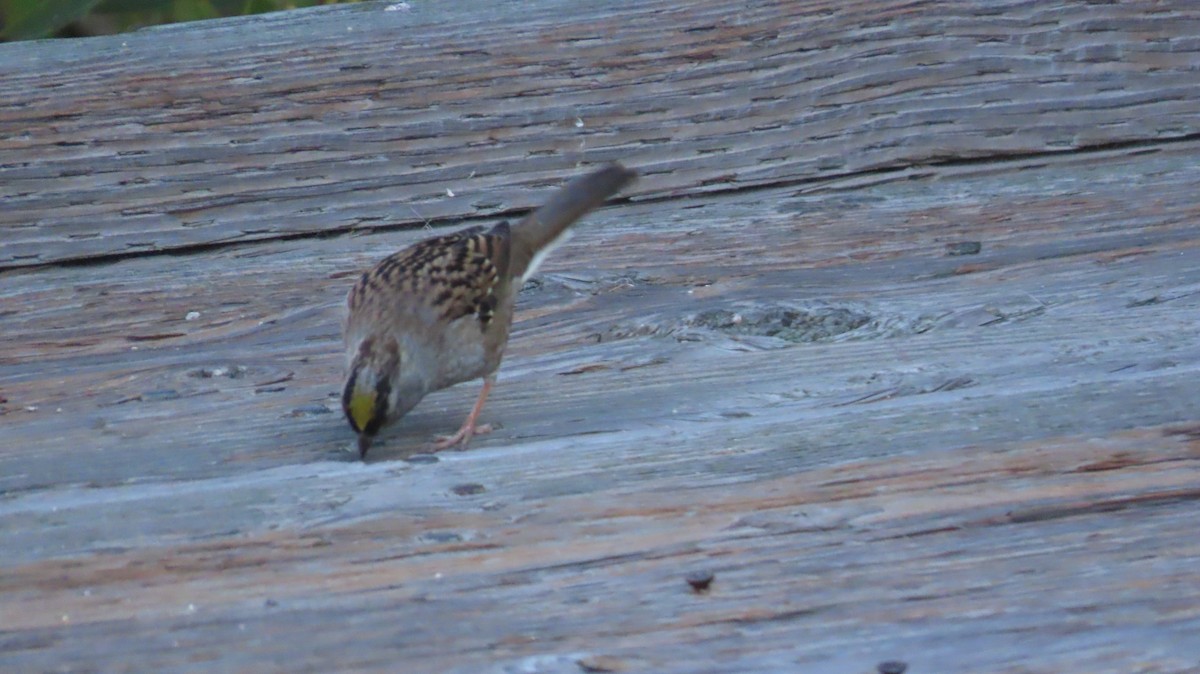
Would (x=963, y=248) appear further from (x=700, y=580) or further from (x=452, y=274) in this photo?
(x=700, y=580)

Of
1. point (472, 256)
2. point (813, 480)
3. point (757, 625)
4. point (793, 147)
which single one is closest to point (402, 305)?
point (472, 256)

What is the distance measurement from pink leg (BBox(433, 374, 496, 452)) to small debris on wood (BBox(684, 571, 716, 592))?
1.97 feet

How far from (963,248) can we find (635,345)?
0.71 metres

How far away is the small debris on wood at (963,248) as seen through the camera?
9.02 ft

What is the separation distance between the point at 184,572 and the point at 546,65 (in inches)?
60.9

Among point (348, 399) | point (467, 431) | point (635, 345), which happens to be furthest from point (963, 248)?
point (348, 399)

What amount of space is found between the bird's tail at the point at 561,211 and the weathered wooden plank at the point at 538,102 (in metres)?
0.06

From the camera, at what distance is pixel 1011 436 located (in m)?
1.87

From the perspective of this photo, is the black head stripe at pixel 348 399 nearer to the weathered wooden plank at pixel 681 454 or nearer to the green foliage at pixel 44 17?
the weathered wooden plank at pixel 681 454

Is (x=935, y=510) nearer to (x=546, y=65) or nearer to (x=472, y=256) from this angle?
(x=546, y=65)

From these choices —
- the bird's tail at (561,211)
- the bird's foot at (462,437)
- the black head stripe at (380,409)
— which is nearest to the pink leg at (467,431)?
the bird's foot at (462,437)

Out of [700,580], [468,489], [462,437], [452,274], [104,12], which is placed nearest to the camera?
[700,580]

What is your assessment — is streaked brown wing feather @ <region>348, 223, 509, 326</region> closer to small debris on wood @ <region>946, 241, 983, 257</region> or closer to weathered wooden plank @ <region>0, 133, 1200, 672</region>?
weathered wooden plank @ <region>0, 133, 1200, 672</region>

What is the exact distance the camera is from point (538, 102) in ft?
9.48
